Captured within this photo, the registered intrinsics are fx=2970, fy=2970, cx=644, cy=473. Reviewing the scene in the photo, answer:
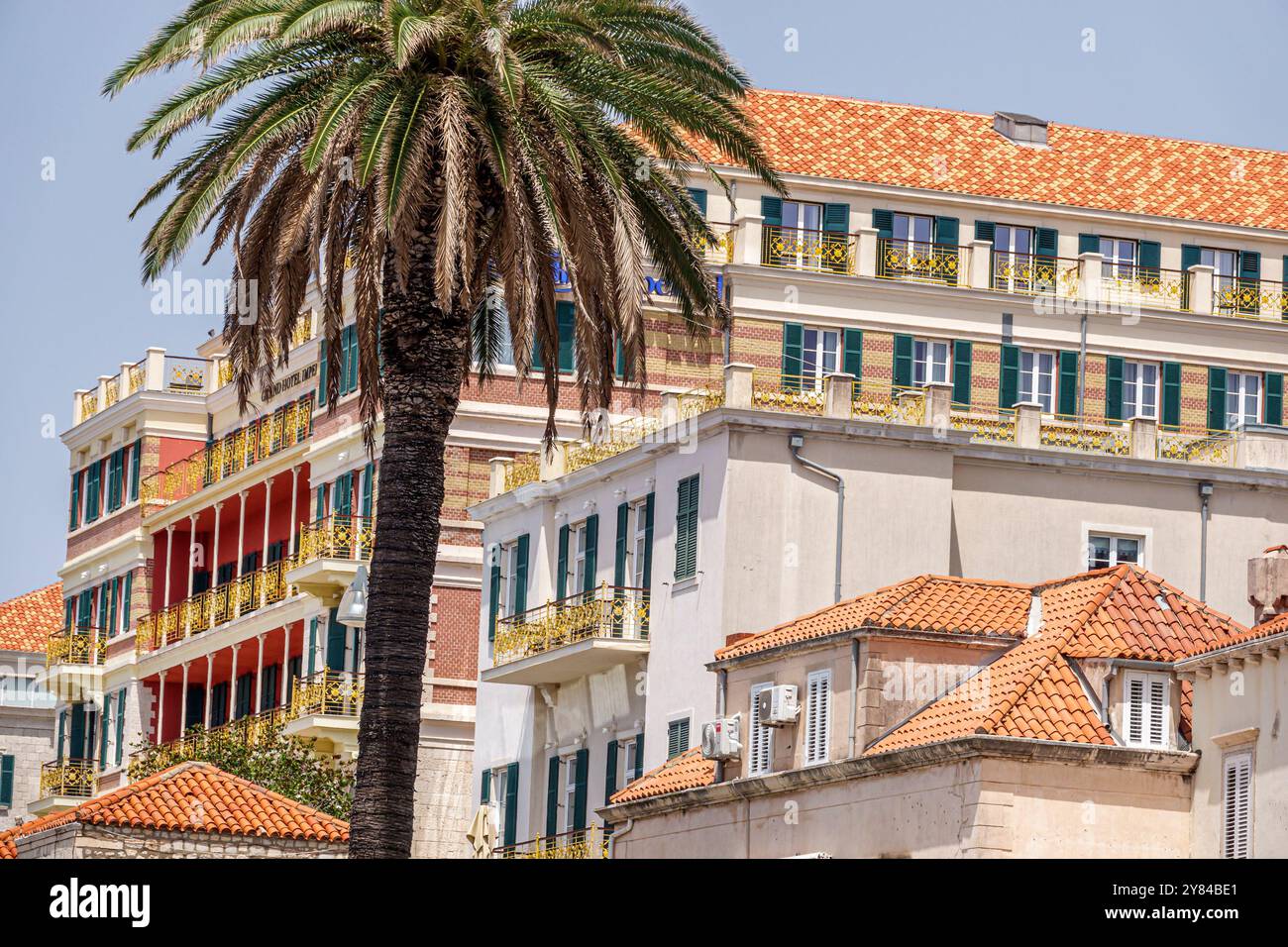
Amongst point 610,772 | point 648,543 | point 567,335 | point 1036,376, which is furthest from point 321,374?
point 610,772

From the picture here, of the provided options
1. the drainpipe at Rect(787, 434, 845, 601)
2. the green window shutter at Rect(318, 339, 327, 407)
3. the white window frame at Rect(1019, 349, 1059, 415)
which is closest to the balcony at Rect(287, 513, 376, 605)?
the green window shutter at Rect(318, 339, 327, 407)

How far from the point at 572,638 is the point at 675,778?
7.71 m

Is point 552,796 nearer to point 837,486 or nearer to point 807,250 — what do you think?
point 837,486

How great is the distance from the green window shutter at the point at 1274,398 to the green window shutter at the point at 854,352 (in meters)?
9.67

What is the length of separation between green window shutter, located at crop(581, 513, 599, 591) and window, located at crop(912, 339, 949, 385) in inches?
478

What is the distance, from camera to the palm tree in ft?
112

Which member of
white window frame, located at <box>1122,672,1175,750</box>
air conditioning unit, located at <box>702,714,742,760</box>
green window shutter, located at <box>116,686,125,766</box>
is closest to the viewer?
white window frame, located at <box>1122,672,1175,750</box>

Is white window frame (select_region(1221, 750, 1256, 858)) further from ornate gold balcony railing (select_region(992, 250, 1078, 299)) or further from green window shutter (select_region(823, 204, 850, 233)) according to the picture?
green window shutter (select_region(823, 204, 850, 233))

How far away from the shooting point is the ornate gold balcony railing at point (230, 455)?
70.6m

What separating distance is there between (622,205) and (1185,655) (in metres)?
11.0

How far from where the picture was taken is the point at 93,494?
274 feet
